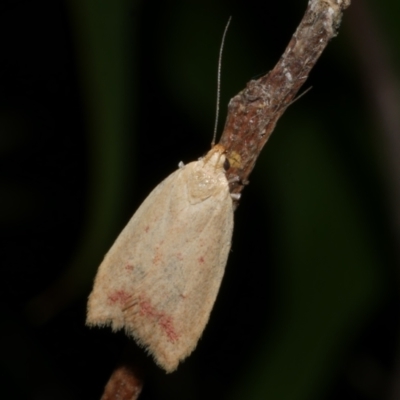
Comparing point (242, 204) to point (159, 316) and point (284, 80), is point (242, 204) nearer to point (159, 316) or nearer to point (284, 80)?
point (159, 316)

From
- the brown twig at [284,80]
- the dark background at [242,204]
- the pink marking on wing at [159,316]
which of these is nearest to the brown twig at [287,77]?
the brown twig at [284,80]

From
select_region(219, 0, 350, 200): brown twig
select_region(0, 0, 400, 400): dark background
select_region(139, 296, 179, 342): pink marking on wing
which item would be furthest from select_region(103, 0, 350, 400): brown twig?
select_region(139, 296, 179, 342): pink marking on wing

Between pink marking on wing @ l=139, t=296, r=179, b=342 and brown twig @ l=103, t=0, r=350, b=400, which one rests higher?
brown twig @ l=103, t=0, r=350, b=400

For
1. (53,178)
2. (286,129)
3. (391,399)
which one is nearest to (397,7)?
(286,129)

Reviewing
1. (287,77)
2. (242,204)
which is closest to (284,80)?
(287,77)

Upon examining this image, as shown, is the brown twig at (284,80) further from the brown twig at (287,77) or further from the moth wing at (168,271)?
the moth wing at (168,271)

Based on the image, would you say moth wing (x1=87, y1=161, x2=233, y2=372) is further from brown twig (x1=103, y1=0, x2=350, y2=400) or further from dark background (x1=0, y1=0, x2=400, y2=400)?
brown twig (x1=103, y1=0, x2=350, y2=400)
